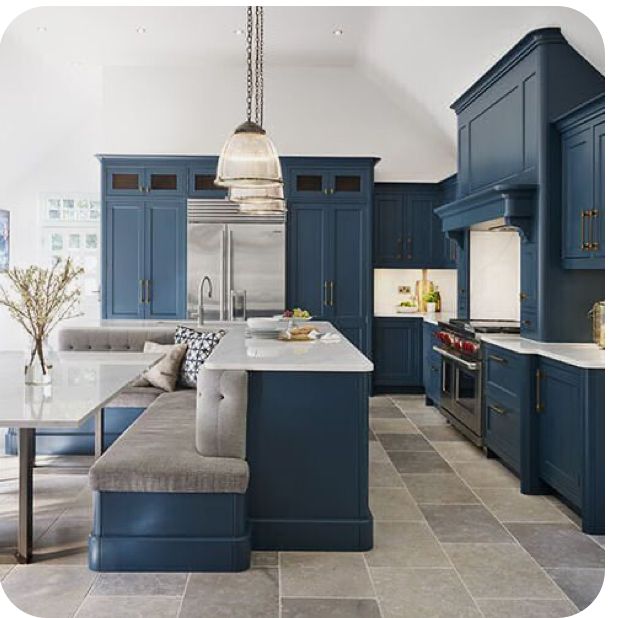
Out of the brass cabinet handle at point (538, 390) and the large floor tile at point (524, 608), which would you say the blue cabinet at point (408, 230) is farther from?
the large floor tile at point (524, 608)

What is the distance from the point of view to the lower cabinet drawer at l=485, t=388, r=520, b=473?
15.7ft

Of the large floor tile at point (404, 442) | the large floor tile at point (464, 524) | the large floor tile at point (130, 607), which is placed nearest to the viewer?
the large floor tile at point (130, 607)

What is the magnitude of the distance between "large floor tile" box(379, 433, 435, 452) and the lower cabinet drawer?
1.85 feet

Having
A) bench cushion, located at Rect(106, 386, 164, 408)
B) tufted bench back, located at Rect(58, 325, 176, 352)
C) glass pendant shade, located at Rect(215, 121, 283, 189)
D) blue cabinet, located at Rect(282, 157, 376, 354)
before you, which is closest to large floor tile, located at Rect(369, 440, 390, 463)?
bench cushion, located at Rect(106, 386, 164, 408)

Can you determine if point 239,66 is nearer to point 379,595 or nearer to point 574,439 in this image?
point 574,439

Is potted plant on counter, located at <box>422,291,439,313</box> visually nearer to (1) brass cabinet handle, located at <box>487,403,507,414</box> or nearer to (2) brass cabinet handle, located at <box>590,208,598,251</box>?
(1) brass cabinet handle, located at <box>487,403,507,414</box>

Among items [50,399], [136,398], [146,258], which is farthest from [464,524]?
[146,258]

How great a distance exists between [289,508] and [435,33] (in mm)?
4242

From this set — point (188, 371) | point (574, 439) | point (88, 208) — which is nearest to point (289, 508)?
point (574, 439)

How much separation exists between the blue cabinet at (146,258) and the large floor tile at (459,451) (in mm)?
3390

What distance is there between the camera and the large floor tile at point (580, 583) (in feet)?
9.83

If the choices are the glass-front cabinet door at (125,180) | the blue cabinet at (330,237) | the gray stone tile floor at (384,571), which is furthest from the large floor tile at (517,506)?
the glass-front cabinet door at (125,180)

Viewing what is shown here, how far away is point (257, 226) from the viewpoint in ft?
26.4

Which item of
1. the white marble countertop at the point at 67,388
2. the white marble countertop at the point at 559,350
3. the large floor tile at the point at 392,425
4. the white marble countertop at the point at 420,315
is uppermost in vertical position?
the white marble countertop at the point at 420,315
